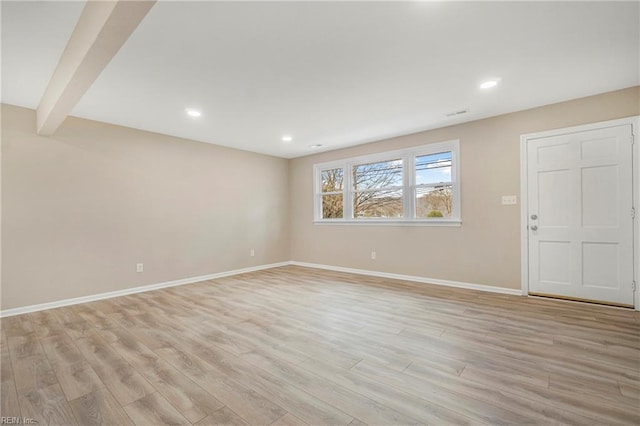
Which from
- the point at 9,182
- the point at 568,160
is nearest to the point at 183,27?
the point at 9,182

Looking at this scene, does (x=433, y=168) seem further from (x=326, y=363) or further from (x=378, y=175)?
(x=326, y=363)

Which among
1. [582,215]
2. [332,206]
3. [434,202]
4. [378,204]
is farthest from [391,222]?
[582,215]

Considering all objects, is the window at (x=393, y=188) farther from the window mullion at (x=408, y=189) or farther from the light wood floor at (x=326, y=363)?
the light wood floor at (x=326, y=363)

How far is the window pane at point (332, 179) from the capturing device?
5.92m

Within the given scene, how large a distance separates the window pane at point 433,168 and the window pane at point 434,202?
0.48ft

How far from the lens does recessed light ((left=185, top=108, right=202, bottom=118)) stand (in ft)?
11.8

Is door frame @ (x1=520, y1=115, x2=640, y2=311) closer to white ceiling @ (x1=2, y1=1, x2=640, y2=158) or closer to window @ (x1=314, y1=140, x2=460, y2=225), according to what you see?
white ceiling @ (x1=2, y1=1, x2=640, y2=158)

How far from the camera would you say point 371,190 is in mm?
5418

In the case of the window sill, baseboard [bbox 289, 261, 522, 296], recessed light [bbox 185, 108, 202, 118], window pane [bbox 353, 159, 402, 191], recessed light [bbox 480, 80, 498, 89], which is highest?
recessed light [bbox 480, 80, 498, 89]

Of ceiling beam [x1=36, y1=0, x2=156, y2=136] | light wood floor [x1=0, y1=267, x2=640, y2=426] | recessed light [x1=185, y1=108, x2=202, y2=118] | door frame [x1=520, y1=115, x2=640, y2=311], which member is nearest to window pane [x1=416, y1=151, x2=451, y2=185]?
door frame [x1=520, y1=115, x2=640, y2=311]

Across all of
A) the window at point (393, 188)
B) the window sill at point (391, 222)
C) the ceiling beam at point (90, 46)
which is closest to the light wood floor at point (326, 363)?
the window sill at point (391, 222)

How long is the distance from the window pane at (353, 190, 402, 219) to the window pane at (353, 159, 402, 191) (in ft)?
0.48

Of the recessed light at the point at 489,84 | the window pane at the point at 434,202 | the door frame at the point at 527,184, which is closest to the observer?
the recessed light at the point at 489,84

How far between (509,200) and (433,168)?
121 cm
